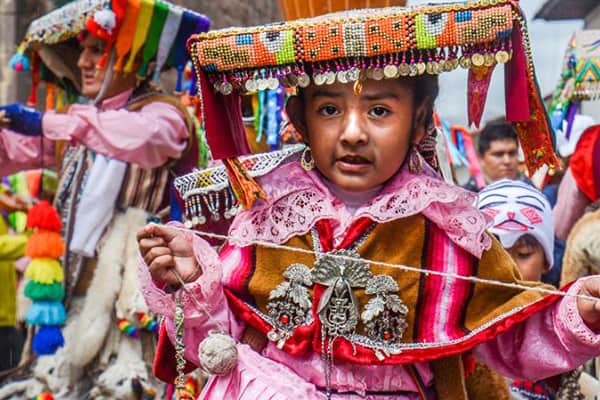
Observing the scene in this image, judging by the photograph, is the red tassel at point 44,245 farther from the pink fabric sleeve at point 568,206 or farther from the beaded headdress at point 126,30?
the pink fabric sleeve at point 568,206

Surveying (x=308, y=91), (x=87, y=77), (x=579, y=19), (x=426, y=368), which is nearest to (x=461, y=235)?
(x=426, y=368)

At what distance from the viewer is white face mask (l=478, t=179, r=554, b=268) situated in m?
3.54

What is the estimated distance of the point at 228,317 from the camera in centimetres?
262

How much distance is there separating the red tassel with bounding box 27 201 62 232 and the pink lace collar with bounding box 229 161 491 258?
2031 millimetres

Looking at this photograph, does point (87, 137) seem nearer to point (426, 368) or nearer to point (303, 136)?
point (303, 136)

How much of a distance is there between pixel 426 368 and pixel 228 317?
1.89ft

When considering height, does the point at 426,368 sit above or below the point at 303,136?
below

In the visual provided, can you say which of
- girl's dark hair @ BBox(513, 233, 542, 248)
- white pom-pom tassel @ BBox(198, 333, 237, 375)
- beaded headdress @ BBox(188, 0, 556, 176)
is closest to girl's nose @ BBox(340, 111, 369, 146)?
beaded headdress @ BBox(188, 0, 556, 176)

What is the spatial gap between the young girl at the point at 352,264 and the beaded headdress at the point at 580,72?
173 centimetres

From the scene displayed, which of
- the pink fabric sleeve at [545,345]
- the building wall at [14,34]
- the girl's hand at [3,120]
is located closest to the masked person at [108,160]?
the girl's hand at [3,120]

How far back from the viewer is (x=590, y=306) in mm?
2324

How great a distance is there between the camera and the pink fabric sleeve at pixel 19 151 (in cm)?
479

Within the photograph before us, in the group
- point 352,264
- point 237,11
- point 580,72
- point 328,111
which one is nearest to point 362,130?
point 328,111

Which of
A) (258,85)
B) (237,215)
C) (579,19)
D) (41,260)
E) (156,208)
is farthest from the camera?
(579,19)
